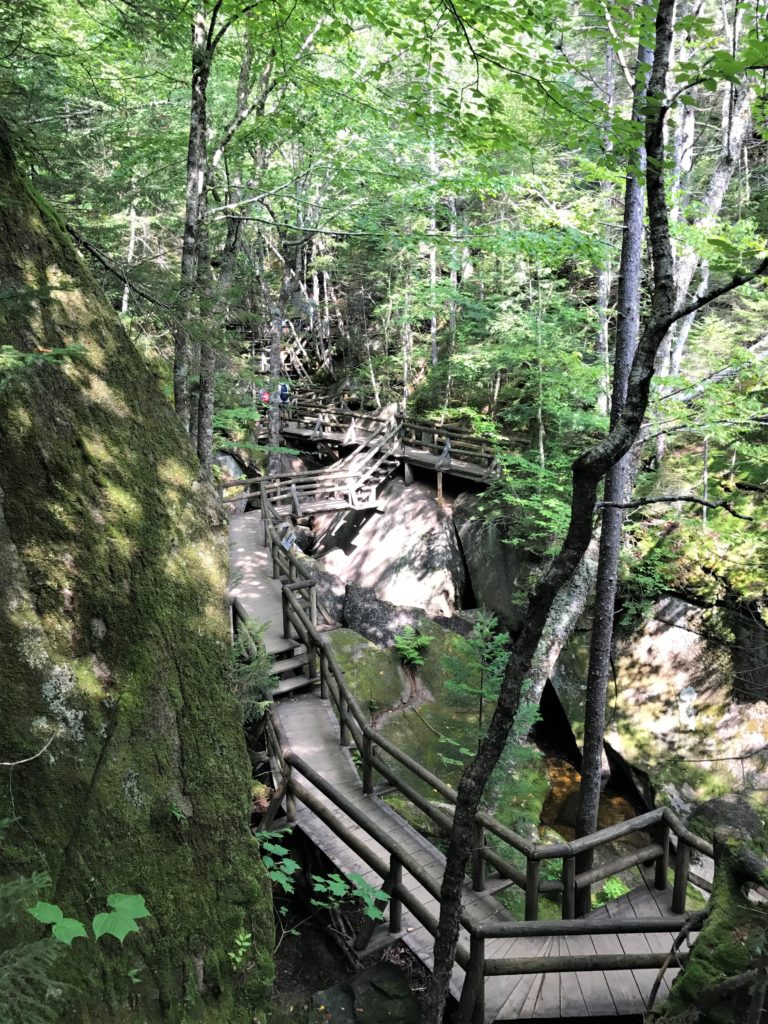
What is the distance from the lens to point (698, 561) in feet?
34.5

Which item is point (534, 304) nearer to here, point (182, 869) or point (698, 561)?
point (698, 561)

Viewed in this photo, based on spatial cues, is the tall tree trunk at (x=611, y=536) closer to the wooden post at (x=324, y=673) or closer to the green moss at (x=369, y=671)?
the wooden post at (x=324, y=673)

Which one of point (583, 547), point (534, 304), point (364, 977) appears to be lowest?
point (364, 977)

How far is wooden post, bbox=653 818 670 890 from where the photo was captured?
5.36 metres

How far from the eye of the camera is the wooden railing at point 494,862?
3.83m

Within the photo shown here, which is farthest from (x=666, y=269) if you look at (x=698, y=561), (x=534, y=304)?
(x=534, y=304)

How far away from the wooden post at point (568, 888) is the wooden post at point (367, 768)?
2.08 metres

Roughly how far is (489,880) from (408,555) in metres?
9.86

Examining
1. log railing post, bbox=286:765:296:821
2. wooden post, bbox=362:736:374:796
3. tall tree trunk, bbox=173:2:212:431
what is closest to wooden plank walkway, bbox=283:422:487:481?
tall tree trunk, bbox=173:2:212:431

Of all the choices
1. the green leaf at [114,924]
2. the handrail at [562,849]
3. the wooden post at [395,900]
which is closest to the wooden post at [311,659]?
the handrail at [562,849]

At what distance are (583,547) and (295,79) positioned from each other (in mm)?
8571

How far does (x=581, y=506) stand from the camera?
3025 millimetres

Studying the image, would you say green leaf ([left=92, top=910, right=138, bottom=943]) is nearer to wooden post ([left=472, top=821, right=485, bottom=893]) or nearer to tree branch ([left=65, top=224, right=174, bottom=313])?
wooden post ([left=472, top=821, right=485, bottom=893])

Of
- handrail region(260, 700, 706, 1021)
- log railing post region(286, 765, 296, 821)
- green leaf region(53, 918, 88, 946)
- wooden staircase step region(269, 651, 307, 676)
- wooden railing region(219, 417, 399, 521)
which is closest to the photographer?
green leaf region(53, 918, 88, 946)
